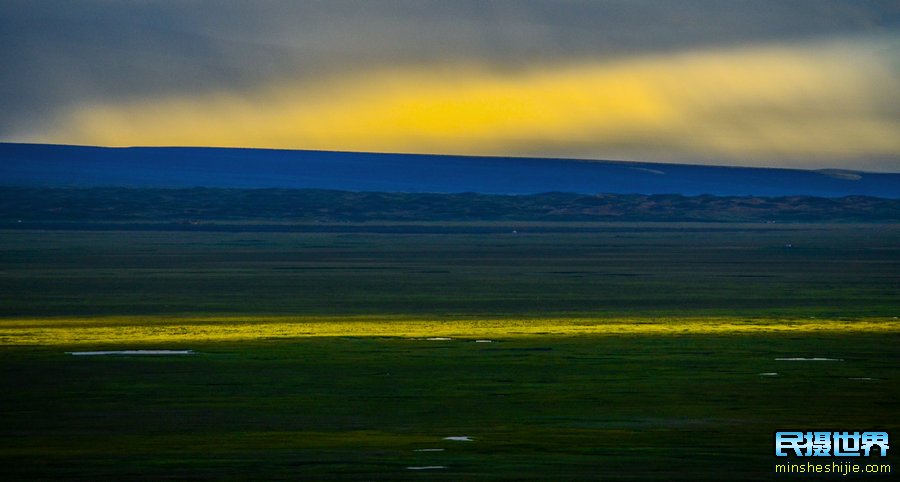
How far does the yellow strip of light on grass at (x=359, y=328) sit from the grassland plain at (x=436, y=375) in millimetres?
101

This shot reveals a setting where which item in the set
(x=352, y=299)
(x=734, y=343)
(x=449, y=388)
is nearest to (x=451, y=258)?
(x=352, y=299)

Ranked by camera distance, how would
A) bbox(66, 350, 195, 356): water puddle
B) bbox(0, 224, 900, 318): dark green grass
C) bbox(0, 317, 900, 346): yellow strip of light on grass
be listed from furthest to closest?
bbox(0, 224, 900, 318): dark green grass, bbox(0, 317, 900, 346): yellow strip of light on grass, bbox(66, 350, 195, 356): water puddle

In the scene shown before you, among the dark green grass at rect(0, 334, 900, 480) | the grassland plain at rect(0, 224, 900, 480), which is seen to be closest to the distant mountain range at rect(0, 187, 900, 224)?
the grassland plain at rect(0, 224, 900, 480)

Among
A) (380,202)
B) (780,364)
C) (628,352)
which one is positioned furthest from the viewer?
(380,202)

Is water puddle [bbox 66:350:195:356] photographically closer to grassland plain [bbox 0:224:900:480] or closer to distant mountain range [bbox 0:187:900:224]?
grassland plain [bbox 0:224:900:480]

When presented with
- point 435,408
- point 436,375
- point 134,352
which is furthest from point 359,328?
point 435,408

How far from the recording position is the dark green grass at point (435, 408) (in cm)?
1705

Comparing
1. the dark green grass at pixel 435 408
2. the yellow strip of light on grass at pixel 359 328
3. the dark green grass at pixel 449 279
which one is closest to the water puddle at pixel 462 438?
the dark green grass at pixel 435 408

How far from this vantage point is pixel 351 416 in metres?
20.5

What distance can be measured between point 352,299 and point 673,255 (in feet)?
119

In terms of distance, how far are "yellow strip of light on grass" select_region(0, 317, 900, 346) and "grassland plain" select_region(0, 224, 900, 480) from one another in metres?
0.10

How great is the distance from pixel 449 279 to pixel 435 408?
3147 centimetres

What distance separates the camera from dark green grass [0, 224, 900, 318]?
39.3 metres

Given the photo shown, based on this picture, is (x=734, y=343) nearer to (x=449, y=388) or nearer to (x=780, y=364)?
(x=780, y=364)
